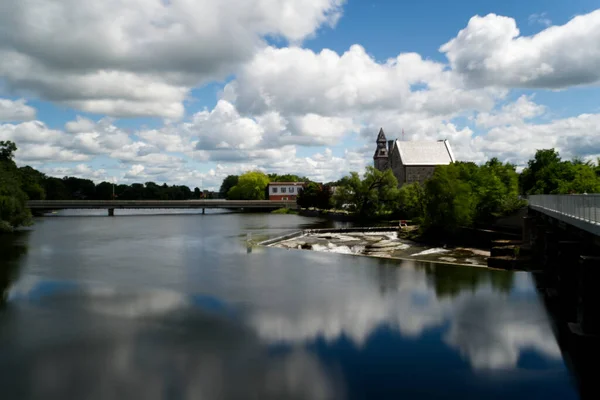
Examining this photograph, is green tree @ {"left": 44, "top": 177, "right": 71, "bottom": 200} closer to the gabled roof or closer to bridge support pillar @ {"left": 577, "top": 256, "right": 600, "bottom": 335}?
the gabled roof

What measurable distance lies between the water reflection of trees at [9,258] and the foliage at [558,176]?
36.6 metres

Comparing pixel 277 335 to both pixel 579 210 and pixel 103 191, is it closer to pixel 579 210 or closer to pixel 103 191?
pixel 579 210

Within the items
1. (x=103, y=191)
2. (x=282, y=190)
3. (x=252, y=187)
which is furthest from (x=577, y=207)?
(x=103, y=191)

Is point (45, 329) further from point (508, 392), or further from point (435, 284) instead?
point (435, 284)

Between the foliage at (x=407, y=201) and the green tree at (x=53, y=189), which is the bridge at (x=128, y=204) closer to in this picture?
the green tree at (x=53, y=189)

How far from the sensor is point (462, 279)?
26344 mm

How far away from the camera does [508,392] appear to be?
41.0ft

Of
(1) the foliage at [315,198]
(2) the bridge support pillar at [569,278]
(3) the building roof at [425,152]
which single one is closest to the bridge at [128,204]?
(1) the foliage at [315,198]

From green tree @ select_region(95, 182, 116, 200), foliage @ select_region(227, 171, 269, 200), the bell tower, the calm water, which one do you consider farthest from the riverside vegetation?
green tree @ select_region(95, 182, 116, 200)

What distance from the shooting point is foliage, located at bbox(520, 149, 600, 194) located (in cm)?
4400

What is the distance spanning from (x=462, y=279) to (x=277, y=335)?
13.7 meters

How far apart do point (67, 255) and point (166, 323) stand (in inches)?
956

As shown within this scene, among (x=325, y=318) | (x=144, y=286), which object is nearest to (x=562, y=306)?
(x=325, y=318)

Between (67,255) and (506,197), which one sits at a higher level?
(506,197)
